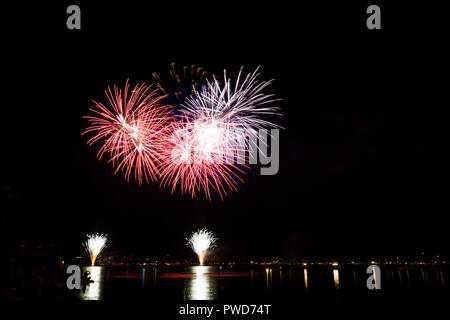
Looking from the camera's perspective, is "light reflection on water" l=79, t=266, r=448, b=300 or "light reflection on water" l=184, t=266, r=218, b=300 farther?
"light reflection on water" l=79, t=266, r=448, b=300

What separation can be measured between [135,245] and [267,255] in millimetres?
69642

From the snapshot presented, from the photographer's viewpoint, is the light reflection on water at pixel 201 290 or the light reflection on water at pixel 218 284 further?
the light reflection on water at pixel 218 284

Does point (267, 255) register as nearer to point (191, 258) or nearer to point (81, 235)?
point (191, 258)

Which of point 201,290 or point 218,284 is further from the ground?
point 201,290

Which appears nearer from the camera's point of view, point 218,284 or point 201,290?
point 201,290
